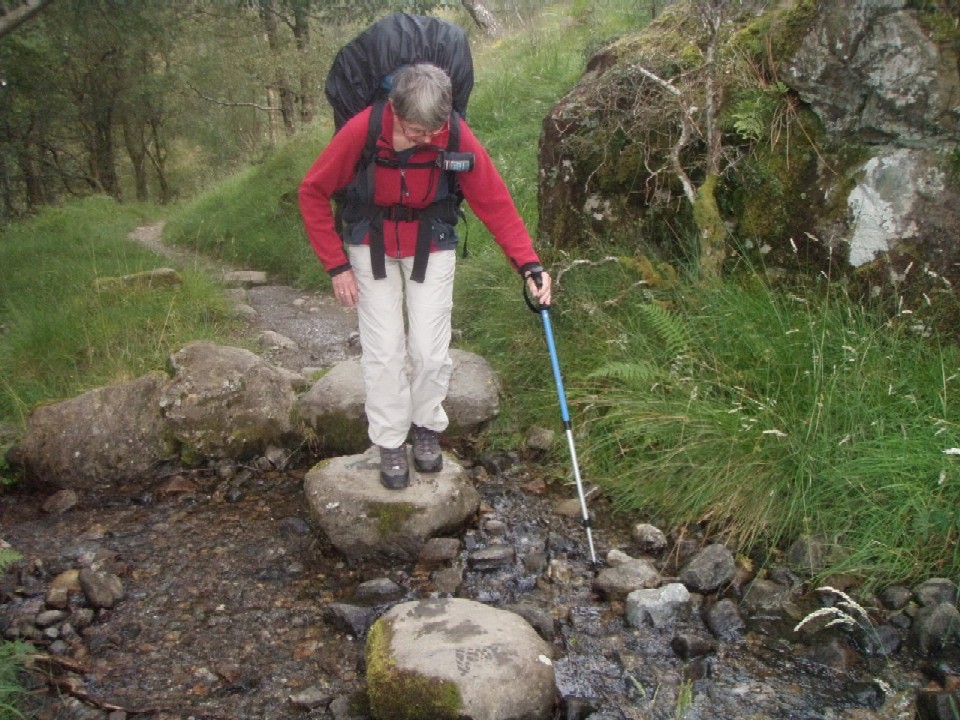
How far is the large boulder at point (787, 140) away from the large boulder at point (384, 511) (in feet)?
7.35

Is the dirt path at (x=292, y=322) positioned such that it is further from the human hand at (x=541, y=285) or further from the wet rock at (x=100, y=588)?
the human hand at (x=541, y=285)

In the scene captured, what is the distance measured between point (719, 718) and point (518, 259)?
2567 millimetres

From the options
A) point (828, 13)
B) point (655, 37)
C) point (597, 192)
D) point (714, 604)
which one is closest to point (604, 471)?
point (714, 604)

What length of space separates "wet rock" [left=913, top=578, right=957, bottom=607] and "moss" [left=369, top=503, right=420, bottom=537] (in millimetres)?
2648

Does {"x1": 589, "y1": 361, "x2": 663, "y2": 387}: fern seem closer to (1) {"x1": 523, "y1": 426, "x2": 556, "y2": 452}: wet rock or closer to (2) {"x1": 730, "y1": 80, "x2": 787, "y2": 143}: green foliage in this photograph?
(1) {"x1": 523, "y1": 426, "x2": 556, "y2": 452}: wet rock

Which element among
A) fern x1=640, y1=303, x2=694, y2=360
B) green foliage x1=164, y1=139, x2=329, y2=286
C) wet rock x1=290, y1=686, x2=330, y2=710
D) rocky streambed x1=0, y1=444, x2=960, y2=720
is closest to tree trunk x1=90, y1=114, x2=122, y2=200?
green foliage x1=164, y1=139, x2=329, y2=286

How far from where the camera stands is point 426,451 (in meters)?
5.14

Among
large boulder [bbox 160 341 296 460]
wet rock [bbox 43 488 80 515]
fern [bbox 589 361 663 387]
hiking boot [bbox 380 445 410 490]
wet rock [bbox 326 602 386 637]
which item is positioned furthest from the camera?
large boulder [bbox 160 341 296 460]

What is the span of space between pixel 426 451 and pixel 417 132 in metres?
2.08

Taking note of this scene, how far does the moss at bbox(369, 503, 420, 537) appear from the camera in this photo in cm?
473

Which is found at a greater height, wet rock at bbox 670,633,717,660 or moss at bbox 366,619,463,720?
moss at bbox 366,619,463,720

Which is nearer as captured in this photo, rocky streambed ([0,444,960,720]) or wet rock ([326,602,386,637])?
rocky streambed ([0,444,960,720])

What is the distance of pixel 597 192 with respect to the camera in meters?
6.65

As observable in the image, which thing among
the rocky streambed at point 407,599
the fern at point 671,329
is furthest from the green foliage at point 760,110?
the rocky streambed at point 407,599
